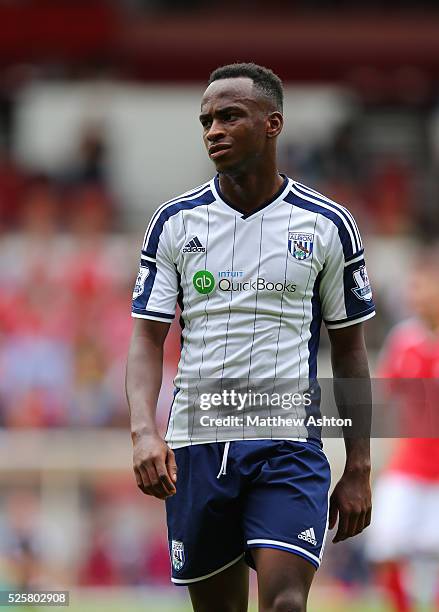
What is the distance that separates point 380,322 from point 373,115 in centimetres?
667

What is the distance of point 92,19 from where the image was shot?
18562 millimetres

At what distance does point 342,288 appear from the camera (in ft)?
16.6

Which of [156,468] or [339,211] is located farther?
[339,211]

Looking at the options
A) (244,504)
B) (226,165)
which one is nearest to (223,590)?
(244,504)

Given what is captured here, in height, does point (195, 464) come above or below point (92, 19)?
below

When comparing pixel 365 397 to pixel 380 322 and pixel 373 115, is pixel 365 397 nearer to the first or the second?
pixel 380 322

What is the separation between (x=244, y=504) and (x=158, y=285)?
0.82m

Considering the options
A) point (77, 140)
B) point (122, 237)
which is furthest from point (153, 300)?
point (77, 140)

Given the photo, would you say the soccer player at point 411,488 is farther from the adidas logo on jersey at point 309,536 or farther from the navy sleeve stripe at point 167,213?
the adidas logo on jersey at point 309,536

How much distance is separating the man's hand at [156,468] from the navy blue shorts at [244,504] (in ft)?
0.94

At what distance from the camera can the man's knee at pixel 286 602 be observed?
15.1 feet

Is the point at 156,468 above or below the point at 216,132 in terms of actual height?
below

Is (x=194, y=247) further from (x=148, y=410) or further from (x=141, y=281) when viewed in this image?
(x=148, y=410)

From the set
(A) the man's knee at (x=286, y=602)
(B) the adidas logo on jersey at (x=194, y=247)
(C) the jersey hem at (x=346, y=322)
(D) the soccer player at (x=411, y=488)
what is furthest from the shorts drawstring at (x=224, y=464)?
(D) the soccer player at (x=411, y=488)
